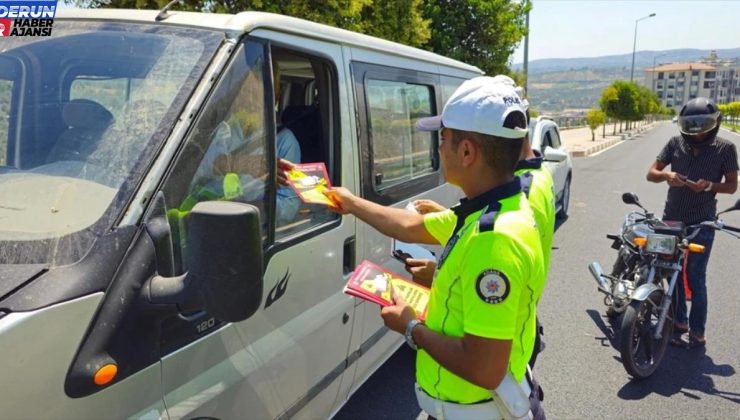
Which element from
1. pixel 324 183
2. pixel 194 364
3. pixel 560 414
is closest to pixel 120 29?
pixel 324 183

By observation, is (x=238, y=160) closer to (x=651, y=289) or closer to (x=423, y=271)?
(x=423, y=271)

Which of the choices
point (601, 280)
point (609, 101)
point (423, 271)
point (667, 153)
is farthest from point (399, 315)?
point (609, 101)

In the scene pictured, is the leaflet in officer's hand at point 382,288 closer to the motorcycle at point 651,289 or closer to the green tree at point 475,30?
the motorcycle at point 651,289

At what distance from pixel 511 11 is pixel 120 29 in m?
11.9

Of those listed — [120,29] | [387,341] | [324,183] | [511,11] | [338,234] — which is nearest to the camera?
[120,29]

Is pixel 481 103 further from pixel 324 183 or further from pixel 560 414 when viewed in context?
pixel 560 414

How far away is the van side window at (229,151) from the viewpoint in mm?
1744

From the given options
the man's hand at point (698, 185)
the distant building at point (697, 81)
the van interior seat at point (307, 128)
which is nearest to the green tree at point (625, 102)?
the man's hand at point (698, 185)

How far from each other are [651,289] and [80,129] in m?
3.87

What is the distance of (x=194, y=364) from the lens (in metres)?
1.84

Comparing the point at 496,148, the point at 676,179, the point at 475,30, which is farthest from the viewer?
the point at 475,30

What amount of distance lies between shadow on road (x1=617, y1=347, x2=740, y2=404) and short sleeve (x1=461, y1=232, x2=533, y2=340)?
2923 millimetres

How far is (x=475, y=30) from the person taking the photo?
12273 millimetres

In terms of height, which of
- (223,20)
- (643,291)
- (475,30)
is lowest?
(643,291)
